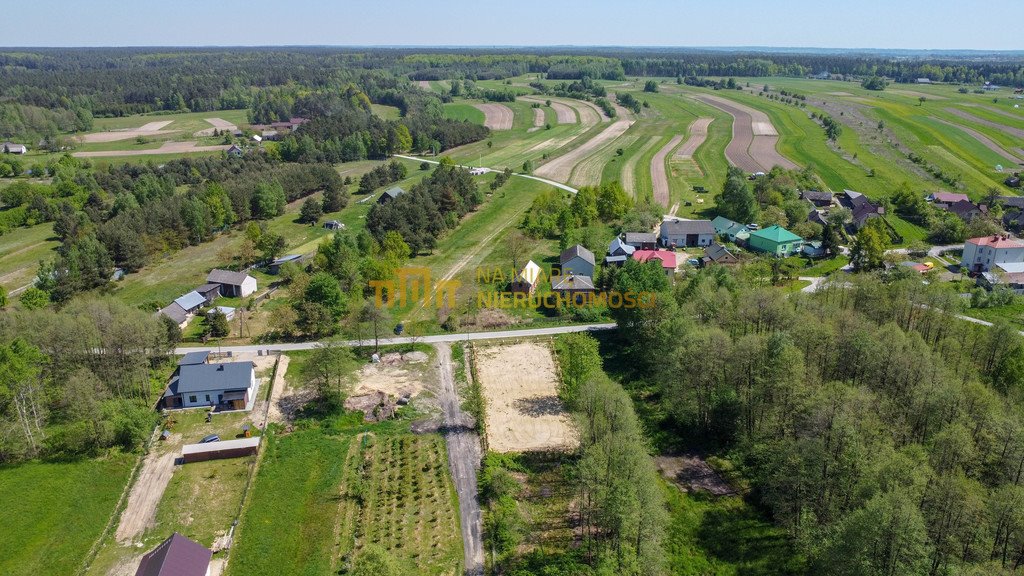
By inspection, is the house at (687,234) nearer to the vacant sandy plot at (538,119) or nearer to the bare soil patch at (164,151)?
the vacant sandy plot at (538,119)

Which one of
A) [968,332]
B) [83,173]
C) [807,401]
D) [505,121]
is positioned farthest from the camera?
[505,121]

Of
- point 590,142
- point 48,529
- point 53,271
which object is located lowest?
point 48,529

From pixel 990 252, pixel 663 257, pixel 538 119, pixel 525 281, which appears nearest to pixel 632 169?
pixel 663 257

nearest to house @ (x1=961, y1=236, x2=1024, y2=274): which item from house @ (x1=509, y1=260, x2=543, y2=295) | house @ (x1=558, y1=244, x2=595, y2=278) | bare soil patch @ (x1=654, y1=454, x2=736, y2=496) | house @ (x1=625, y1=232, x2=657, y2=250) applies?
house @ (x1=625, y1=232, x2=657, y2=250)

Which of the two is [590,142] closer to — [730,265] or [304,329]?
[730,265]

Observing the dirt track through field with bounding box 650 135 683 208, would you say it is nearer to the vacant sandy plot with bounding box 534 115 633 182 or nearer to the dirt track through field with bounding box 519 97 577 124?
the vacant sandy plot with bounding box 534 115 633 182

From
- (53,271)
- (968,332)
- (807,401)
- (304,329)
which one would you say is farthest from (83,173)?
(968,332)
